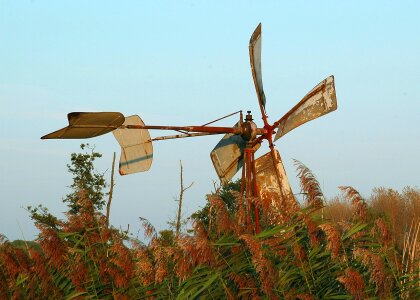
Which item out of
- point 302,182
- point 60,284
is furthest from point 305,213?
point 60,284

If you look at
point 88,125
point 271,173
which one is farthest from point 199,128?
point 88,125

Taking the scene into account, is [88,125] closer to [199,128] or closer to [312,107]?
[199,128]

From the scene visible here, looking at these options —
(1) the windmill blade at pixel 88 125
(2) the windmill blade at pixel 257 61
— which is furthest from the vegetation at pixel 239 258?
(2) the windmill blade at pixel 257 61

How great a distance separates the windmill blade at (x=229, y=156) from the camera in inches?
558

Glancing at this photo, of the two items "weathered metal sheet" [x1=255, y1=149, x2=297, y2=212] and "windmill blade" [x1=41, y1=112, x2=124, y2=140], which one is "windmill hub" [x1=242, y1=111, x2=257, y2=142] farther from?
"windmill blade" [x1=41, y1=112, x2=124, y2=140]

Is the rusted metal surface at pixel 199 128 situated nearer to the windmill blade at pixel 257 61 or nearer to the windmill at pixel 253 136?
the windmill at pixel 253 136

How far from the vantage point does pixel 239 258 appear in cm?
689

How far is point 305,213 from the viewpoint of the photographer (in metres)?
6.46

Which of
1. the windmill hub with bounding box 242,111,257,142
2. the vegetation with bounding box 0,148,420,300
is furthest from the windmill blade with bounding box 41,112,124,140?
the vegetation with bounding box 0,148,420,300

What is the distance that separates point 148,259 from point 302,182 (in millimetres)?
1650

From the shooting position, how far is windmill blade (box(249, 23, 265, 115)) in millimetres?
14281

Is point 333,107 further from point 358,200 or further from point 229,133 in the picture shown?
point 358,200

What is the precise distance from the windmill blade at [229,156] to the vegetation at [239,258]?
635 centimetres

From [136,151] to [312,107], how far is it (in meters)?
3.18
